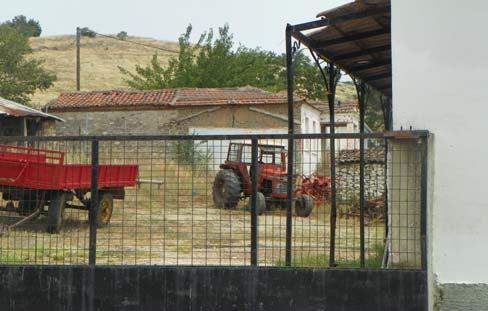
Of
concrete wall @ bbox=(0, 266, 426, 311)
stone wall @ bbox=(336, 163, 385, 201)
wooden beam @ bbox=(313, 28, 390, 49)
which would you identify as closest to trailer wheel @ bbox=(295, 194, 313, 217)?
stone wall @ bbox=(336, 163, 385, 201)

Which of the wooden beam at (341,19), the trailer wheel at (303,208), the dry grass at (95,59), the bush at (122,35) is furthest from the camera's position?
the bush at (122,35)

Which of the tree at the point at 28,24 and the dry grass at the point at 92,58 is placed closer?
the dry grass at the point at 92,58

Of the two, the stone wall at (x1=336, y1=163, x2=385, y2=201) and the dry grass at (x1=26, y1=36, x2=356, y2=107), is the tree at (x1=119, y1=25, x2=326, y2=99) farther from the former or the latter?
the stone wall at (x1=336, y1=163, x2=385, y2=201)

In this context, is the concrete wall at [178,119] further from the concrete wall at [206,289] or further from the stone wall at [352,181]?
the concrete wall at [206,289]

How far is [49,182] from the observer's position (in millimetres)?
14641

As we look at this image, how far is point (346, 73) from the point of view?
1152 cm

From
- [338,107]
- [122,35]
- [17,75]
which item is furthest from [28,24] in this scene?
[338,107]

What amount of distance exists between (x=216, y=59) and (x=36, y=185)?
30.7 metres

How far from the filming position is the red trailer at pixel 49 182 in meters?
14.1

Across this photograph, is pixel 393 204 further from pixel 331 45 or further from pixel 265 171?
pixel 265 171

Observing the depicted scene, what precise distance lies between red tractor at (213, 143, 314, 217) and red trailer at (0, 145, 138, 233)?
6.64 feet

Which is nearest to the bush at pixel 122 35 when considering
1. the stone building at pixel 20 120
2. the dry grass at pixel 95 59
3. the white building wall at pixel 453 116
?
the dry grass at pixel 95 59

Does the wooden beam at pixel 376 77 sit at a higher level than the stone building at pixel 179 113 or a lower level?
Answer: lower

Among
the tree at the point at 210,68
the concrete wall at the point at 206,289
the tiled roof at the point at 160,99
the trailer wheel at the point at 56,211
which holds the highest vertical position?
the tree at the point at 210,68
